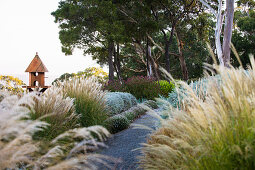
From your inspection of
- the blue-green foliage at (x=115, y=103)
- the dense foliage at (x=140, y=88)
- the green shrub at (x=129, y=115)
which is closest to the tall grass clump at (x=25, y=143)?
the blue-green foliage at (x=115, y=103)

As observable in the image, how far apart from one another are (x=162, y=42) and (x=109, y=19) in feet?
34.0

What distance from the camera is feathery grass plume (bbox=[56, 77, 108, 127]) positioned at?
4.79 meters

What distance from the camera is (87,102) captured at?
4863 millimetres

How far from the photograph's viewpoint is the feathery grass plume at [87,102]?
4.79 metres

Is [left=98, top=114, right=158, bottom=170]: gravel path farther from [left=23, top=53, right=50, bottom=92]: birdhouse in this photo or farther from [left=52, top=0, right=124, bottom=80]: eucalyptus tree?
[left=52, top=0, right=124, bottom=80]: eucalyptus tree

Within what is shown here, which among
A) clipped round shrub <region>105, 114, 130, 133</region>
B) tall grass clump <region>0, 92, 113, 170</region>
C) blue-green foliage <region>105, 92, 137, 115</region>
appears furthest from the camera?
blue-green foliage <region>105, 92, 137, 115</region>

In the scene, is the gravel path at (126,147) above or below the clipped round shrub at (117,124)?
below

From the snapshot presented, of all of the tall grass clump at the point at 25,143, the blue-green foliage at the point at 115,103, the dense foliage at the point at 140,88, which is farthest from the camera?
the dense foliage at the point at 140,88

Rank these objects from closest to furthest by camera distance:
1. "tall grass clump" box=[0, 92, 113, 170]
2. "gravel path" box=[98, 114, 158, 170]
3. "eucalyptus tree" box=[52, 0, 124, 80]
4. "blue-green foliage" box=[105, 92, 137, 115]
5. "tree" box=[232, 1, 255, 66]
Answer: "tall grass clump" box=[0, 92, 113, 170], "gravel path" box=[98, 114, 158, 170], "blue-green foliage" box=[105, 92, 137, 115], "eucalyptus tree" box=[52, 0, 124, 80], "tree" box=[232, 1, 255, 66]

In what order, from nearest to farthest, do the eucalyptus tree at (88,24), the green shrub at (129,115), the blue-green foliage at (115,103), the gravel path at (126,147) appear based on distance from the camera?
the gravel path at (126,147), the blue-green foliage at (115,103), the green shrub at (129,115), the eucalyptus tree at (88,24)

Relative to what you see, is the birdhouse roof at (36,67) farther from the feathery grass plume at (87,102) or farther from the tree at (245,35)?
the tree at (245,35)

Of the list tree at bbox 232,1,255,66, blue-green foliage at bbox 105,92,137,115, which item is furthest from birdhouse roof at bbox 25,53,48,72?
tree at bbox 232,1,255,66

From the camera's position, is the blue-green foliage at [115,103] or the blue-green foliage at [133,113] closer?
the blue-green foliage at [115,103]

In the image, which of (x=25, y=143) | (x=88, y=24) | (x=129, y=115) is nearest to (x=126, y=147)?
(x=25, y=143)
